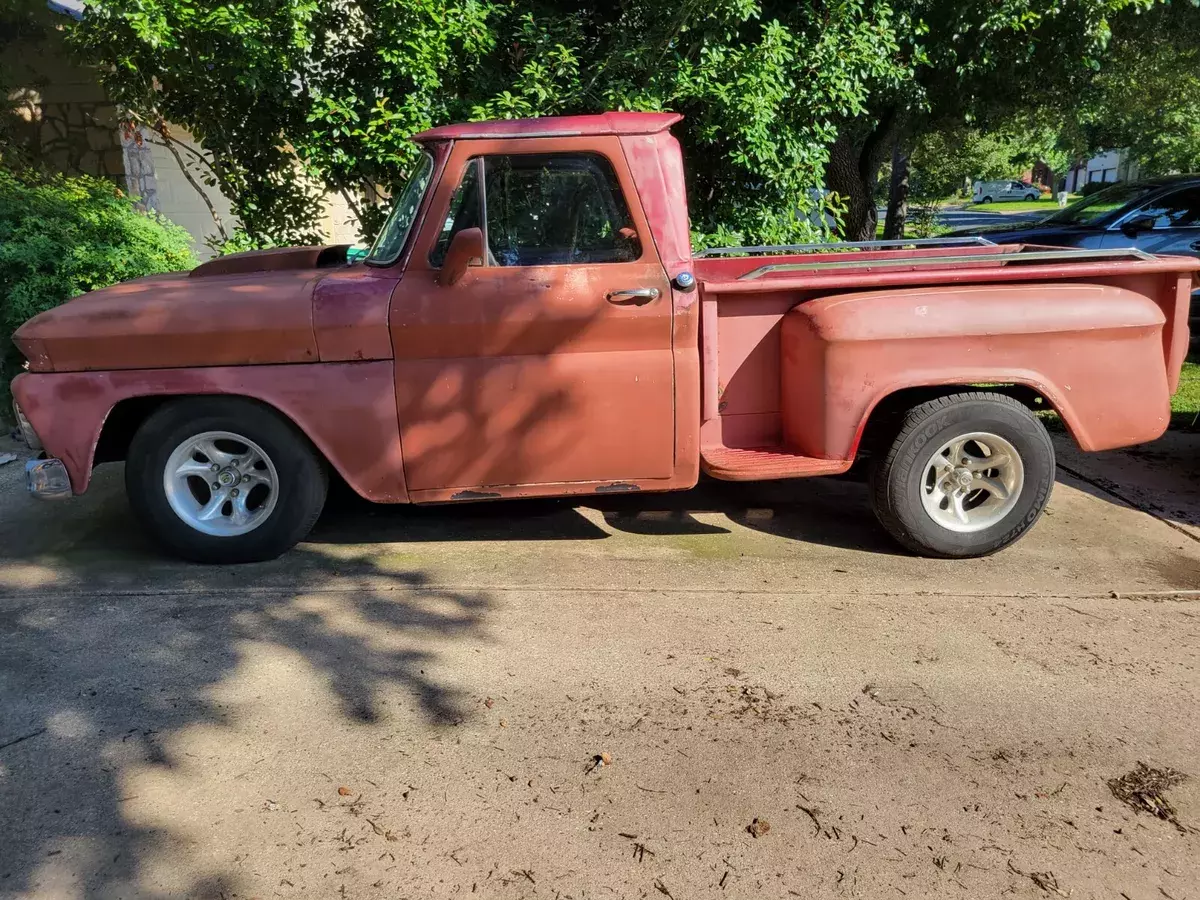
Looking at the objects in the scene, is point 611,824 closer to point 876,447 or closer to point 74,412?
point 876,447

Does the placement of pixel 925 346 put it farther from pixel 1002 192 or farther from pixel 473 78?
pixel 1002 192

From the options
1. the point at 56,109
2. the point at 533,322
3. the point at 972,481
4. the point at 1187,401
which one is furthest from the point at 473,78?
the point at 56,109

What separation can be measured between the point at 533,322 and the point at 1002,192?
72.6 metres

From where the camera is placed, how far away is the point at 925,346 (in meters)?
4.20

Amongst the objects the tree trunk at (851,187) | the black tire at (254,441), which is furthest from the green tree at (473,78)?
the black tire at (254,441)

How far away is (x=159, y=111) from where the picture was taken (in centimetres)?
720

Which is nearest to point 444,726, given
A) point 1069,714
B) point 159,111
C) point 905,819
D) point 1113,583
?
point 905,819

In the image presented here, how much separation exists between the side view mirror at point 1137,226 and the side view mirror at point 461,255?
8.88 metres

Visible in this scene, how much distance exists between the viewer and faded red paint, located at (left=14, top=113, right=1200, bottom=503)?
4.16 meters

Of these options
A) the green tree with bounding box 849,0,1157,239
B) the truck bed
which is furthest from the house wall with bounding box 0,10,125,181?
the truck bed

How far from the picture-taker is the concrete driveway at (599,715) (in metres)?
2.55

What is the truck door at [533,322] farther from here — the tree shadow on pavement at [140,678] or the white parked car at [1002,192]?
the white parked car at [1002,192]

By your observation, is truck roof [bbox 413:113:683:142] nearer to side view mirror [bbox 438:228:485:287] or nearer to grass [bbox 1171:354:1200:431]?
side view mirror [bbox 438:228:485:287]

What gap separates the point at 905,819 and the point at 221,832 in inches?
78.6
